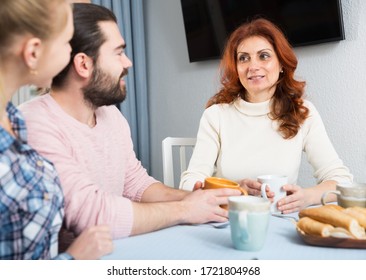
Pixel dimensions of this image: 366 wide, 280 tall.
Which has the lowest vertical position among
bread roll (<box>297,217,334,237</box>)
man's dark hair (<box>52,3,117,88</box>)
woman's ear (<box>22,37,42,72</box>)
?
bread roll (<box>297,217,334,237</box>)

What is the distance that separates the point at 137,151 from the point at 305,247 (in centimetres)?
223

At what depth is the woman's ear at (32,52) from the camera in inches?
26.3

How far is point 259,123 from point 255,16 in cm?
93

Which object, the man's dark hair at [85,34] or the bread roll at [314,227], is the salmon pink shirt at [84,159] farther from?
the bread roll at [314,227]

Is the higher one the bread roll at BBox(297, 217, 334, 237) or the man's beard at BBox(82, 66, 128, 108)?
the man's beard at BBox(82, 66, 128, 108)

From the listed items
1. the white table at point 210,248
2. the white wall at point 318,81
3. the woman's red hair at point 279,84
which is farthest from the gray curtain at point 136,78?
the white table at point 210,248

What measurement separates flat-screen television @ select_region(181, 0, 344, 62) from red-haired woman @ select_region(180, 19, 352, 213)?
1.76ft

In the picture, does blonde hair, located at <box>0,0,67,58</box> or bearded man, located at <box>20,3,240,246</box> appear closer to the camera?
blonde hair, located at <box>0,0,67,58</box>

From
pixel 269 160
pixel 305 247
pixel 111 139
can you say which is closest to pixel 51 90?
pixel 111 139

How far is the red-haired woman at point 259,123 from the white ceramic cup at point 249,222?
2.16 feet

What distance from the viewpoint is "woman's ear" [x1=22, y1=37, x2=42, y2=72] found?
2.19 feet

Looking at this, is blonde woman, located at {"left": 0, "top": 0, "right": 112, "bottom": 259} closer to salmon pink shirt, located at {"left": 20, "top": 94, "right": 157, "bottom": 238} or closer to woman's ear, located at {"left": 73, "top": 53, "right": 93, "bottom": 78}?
salmon pink shirt, located at {"left": 20, "top": 94, "right": 157, "bottom": 238}

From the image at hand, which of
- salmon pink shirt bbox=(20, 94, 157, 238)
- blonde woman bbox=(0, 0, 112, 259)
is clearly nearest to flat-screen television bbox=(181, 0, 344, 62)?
salmon pink shirt bbox=(20, 94, 157, 238)

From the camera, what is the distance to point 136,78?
9.50ft
